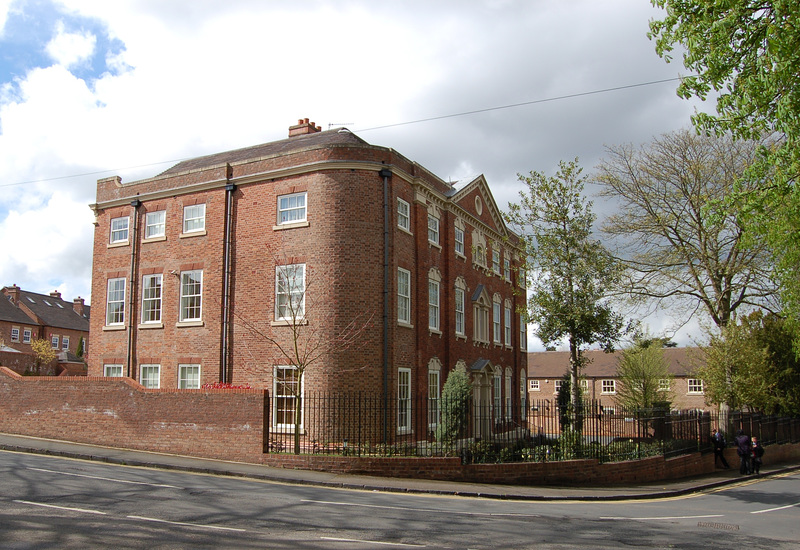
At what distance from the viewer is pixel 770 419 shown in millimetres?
30906

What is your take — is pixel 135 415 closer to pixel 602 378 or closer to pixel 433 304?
pixel 433 304

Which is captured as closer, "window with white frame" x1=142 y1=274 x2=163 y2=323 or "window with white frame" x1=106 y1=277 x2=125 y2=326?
"window with white frame" x1=142 y1=274 x2=163 y2=323

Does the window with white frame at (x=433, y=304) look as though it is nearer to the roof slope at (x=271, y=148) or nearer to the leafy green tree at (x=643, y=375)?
the roof slope at (x=271, y=148)

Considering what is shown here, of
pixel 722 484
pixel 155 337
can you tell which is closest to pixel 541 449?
pixel 722 484

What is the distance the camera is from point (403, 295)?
23906mm

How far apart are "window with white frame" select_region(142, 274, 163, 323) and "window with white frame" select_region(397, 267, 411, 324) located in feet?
31.5

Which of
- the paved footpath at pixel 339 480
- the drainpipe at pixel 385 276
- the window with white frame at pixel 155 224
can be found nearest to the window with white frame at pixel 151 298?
the window with white frame at pixel 155 224

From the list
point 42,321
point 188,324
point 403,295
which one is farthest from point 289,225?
point 42,321

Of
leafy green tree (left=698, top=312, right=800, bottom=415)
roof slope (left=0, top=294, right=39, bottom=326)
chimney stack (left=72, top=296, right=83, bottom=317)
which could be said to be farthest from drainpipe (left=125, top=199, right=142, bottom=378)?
chimney stack (left=72, top=296, right=83, bottom=317)

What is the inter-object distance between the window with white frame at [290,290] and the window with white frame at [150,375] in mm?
6066

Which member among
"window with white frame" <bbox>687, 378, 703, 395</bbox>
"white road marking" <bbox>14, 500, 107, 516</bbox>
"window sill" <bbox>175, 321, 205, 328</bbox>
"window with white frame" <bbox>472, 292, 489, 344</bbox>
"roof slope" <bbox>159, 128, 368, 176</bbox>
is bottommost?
"white road marking" <bbox>14, 500, 107, 516</bbox>

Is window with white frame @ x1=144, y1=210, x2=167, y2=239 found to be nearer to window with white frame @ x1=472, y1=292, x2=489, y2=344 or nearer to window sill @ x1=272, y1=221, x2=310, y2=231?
window sill @ x1=272, y1=221, x2=310, y2=231

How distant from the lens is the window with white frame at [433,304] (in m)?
25.8

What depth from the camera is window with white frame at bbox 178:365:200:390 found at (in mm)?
24266
